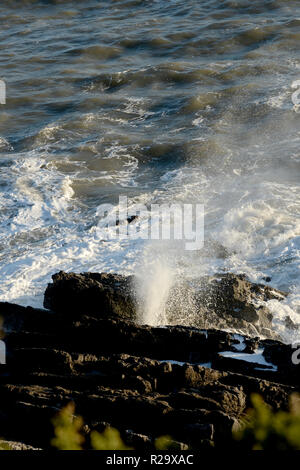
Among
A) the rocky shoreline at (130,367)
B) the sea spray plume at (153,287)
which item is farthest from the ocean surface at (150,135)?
the rocky shoreline at (130,367)

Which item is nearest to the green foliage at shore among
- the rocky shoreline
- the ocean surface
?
the rocky shoreline

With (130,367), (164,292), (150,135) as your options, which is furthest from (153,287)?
(150,135)

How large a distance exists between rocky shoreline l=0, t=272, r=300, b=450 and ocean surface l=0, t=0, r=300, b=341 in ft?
2.72

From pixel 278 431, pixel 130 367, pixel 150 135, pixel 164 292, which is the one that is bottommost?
pixel 130 367

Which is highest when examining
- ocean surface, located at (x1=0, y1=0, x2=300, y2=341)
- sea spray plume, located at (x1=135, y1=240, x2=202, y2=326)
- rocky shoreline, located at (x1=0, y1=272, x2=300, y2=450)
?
ocean surface, located at (x1=0, y1=0, x2=300, y2=341)

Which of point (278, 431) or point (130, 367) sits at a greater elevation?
point (278, 431)

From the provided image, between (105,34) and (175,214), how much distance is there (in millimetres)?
12798

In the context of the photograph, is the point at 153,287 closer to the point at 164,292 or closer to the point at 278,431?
the point at 164,292

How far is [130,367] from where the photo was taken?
6203 mm

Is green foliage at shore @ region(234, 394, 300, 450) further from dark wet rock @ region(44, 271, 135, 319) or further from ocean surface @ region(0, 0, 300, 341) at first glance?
ocean surface @ region(0, 0, 300, 341)

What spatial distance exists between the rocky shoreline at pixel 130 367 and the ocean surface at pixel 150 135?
2.72 feet

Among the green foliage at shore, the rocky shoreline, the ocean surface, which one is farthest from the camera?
the ocean surface

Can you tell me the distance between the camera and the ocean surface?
9984mm

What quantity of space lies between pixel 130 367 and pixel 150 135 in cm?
976
